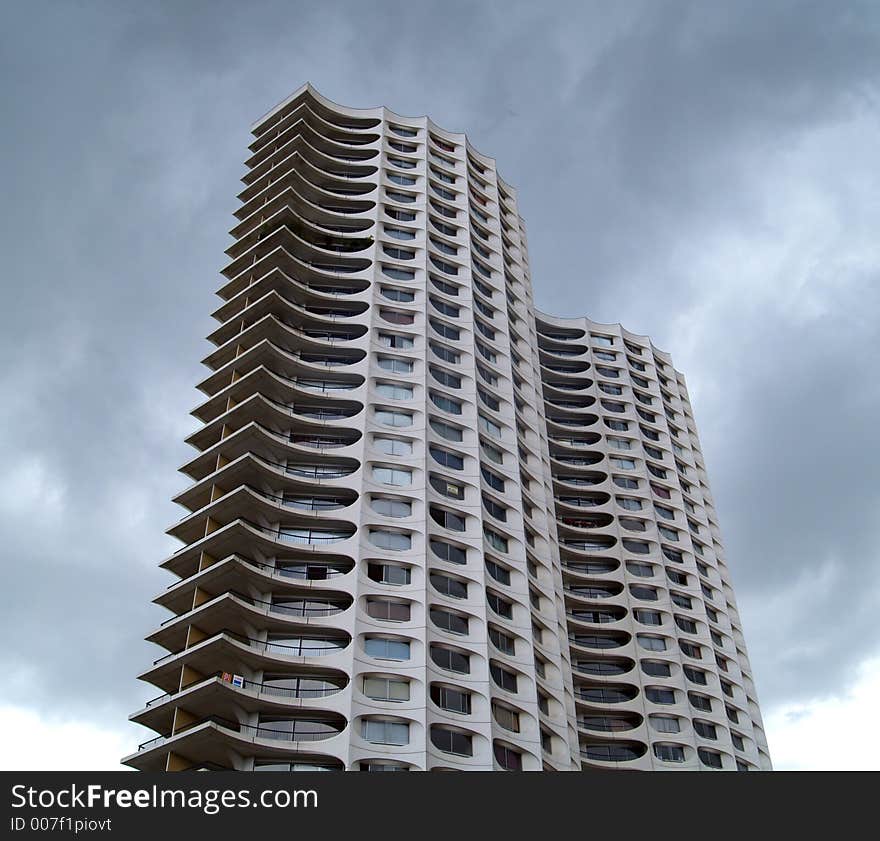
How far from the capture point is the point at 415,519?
2408 inches

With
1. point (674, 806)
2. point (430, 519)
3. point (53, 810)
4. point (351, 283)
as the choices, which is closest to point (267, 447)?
point (430, 519)

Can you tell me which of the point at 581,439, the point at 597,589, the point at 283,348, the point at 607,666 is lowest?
the point at 607,666

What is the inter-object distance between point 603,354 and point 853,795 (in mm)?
80445

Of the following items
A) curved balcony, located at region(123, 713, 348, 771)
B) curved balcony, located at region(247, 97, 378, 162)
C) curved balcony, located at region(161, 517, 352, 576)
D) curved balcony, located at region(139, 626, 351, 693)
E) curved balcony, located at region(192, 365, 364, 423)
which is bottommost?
curved balcony, located at region(123, 713, 348, 771)

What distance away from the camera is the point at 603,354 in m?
110

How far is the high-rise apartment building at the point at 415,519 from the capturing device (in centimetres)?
5366

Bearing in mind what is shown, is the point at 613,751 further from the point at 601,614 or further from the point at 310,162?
the point at 310,162

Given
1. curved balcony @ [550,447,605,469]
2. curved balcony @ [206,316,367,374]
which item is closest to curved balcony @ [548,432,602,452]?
curved balcony @ [550,447,605,469]

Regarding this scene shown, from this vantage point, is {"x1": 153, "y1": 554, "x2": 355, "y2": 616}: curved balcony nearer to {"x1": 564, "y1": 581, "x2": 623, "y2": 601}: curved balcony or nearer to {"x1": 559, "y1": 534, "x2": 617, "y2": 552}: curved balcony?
{"x1": 564, "y1": 581, "x2": 623, "y2": 601}: curved balcony

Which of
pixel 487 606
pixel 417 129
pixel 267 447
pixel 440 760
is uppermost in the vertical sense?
pixel 417 129

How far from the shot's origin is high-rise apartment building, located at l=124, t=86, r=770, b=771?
5366cm

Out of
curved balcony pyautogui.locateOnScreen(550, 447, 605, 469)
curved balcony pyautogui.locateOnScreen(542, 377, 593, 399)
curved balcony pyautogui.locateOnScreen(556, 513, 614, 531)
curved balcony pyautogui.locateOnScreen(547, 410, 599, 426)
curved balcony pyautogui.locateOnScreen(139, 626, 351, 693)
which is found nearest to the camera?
curved balcony pyautogui.locateOnScreen(139, 626, 351, 693)

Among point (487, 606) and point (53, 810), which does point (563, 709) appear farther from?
point (53, 810)

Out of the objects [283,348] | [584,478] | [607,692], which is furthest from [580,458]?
[283,348]
